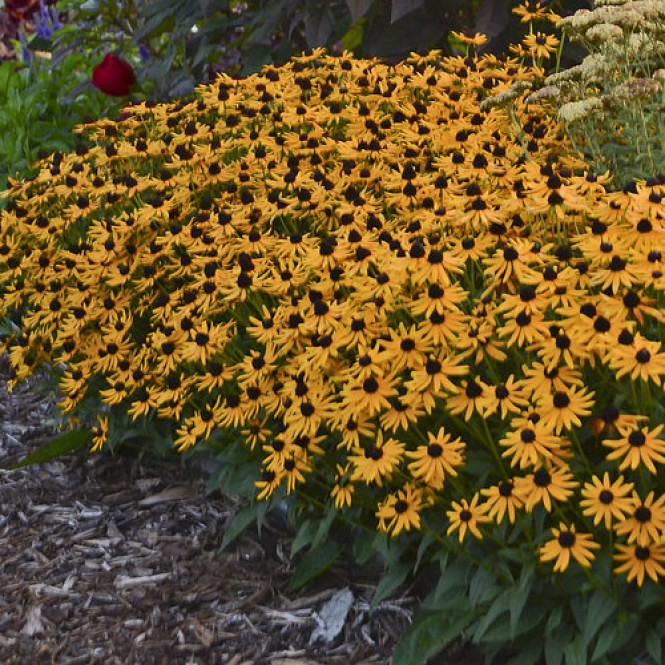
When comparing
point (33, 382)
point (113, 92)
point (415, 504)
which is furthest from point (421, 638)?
point (113, 92)

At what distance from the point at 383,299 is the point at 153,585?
120 centimetres

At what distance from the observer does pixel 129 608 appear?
3.24 m

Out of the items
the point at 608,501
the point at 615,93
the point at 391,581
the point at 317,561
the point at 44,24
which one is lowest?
the point at 317,561

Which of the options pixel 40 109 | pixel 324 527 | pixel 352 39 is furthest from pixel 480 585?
pixel 40 109

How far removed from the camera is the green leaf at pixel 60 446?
3.94 m

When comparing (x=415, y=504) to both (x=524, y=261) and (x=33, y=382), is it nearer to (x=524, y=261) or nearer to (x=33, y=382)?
(x=524, y=261)

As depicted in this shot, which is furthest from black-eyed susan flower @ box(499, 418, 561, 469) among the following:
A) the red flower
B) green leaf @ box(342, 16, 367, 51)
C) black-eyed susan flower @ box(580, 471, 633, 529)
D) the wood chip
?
green leaf @ box(342, 16, 367, 51)

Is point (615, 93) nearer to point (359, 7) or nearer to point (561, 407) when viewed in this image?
point (561, 407)

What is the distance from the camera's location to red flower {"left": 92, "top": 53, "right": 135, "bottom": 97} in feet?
16.8

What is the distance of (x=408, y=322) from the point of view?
9.46 ft

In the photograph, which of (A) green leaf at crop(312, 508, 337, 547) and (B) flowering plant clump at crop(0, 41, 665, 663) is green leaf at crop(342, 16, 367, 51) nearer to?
(B) flowering plant clump at crop(0, 41, 665, 663)

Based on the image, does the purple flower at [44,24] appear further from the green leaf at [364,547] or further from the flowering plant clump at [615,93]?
the green leaf at [364,547]

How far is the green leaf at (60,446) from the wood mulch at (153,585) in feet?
0.29

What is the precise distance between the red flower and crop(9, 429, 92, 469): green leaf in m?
1.87
